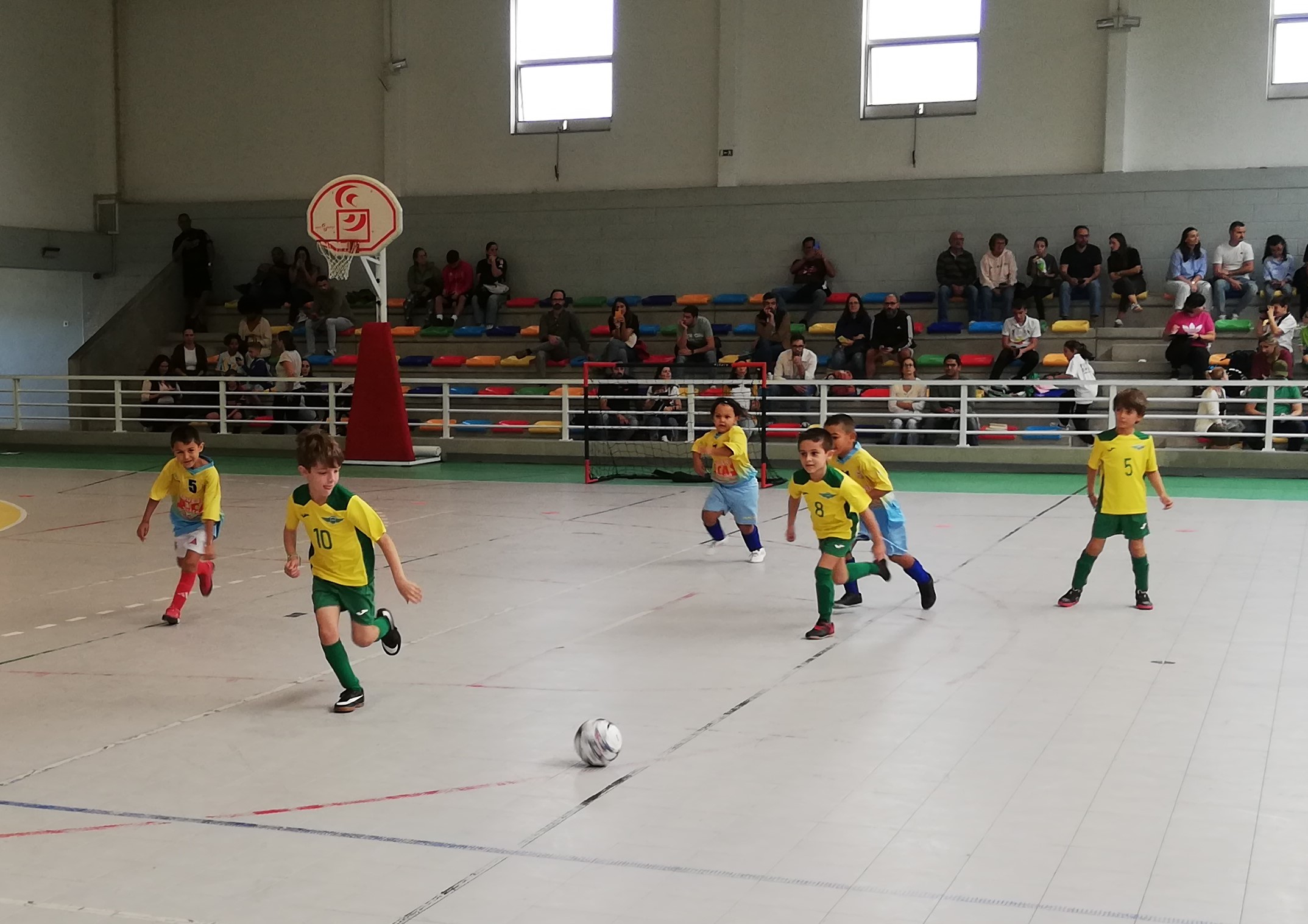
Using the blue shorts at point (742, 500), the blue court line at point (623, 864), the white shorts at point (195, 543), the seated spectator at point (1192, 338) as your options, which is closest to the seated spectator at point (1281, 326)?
the seated spectator at point (1192, 338)

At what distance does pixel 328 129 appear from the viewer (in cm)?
2636

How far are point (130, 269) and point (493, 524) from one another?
1775cm

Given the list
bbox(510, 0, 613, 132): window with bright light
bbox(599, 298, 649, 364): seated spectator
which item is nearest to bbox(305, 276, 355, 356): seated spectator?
bbox(510, 0, 613, 132): window with bright light

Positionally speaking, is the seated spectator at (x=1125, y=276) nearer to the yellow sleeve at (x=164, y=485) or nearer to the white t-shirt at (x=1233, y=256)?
the white t-shirt at (x=1233, y=256)

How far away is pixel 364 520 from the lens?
6820mm

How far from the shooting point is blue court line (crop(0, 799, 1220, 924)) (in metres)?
4.25

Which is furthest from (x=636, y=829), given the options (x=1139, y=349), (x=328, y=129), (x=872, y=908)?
(x=328, y=129)

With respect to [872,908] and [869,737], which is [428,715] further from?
[872,908]

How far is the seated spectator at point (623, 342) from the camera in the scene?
21734 mm

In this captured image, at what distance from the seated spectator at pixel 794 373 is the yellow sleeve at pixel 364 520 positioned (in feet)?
45.3

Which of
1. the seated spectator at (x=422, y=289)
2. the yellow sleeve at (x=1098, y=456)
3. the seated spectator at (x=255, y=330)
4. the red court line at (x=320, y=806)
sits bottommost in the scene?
the red court line at (x=320, y=806)

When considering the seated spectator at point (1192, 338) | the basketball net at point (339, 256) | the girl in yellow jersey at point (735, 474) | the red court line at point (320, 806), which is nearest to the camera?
the red court line at point (320, 806)

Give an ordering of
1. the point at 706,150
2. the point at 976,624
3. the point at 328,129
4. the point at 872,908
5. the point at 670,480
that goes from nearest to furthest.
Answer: the point at 872,908, the point at 976,624, the point at 670,480, the point at 706,150, the point at 328,129

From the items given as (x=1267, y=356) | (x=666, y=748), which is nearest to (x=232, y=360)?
(x=1267, y=356)
